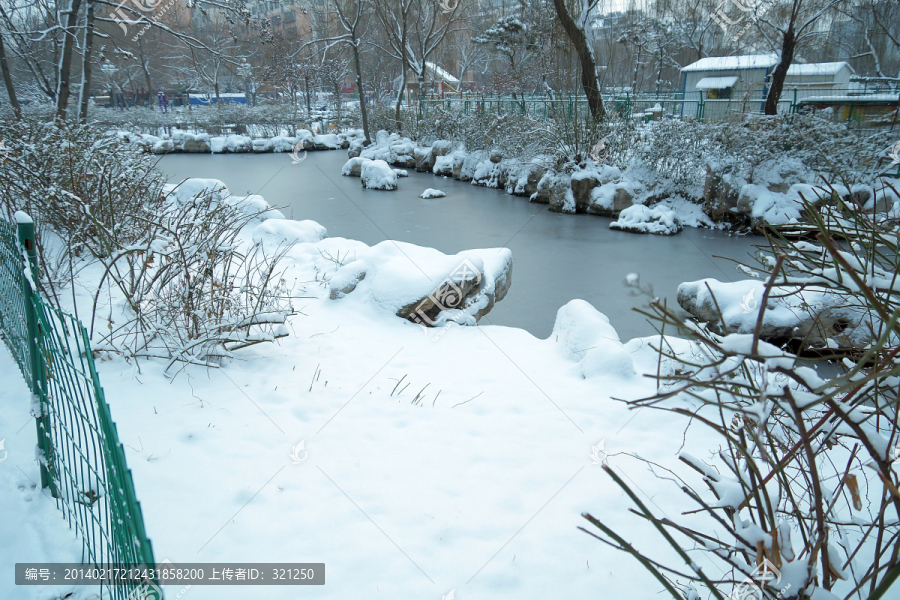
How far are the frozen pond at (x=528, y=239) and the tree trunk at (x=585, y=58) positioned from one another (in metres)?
2.50

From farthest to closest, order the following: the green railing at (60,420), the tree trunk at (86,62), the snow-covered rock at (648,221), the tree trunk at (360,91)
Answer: the tree trunk at (360,91)
the snow-covered rock at (648,221)
the tree trunk at (86,62)
the green railing at (60,420)

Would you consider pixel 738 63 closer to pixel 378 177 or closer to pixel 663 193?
pixel 663 193

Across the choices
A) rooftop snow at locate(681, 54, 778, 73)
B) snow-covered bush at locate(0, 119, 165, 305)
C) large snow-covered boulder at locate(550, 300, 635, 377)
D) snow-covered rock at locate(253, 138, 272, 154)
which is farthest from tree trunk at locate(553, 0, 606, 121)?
snow-covered rock at locate(253, 138, 272, 154)

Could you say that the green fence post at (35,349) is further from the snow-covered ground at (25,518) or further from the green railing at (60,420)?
the snow-covered ground at (25,518)

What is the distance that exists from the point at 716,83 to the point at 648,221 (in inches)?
595

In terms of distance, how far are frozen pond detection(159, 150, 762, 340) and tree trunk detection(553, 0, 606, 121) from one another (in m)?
2.50

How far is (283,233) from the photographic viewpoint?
731 cm

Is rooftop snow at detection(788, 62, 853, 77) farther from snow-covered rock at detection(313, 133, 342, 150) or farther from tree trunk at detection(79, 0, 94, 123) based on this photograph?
tree trunk at detection(79, 0, 94, 123)

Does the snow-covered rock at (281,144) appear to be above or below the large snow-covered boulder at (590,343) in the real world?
above

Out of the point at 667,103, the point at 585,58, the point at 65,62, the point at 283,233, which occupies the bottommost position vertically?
the point at 283,233

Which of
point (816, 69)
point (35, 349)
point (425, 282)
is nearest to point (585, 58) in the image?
point (425, 282)

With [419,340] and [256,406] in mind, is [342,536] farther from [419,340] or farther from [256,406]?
[419,340]

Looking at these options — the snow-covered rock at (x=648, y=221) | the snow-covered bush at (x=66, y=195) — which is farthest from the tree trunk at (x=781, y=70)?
the snow-covered bush at (x=66, y=195)

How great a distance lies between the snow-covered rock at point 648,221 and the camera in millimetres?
9453
